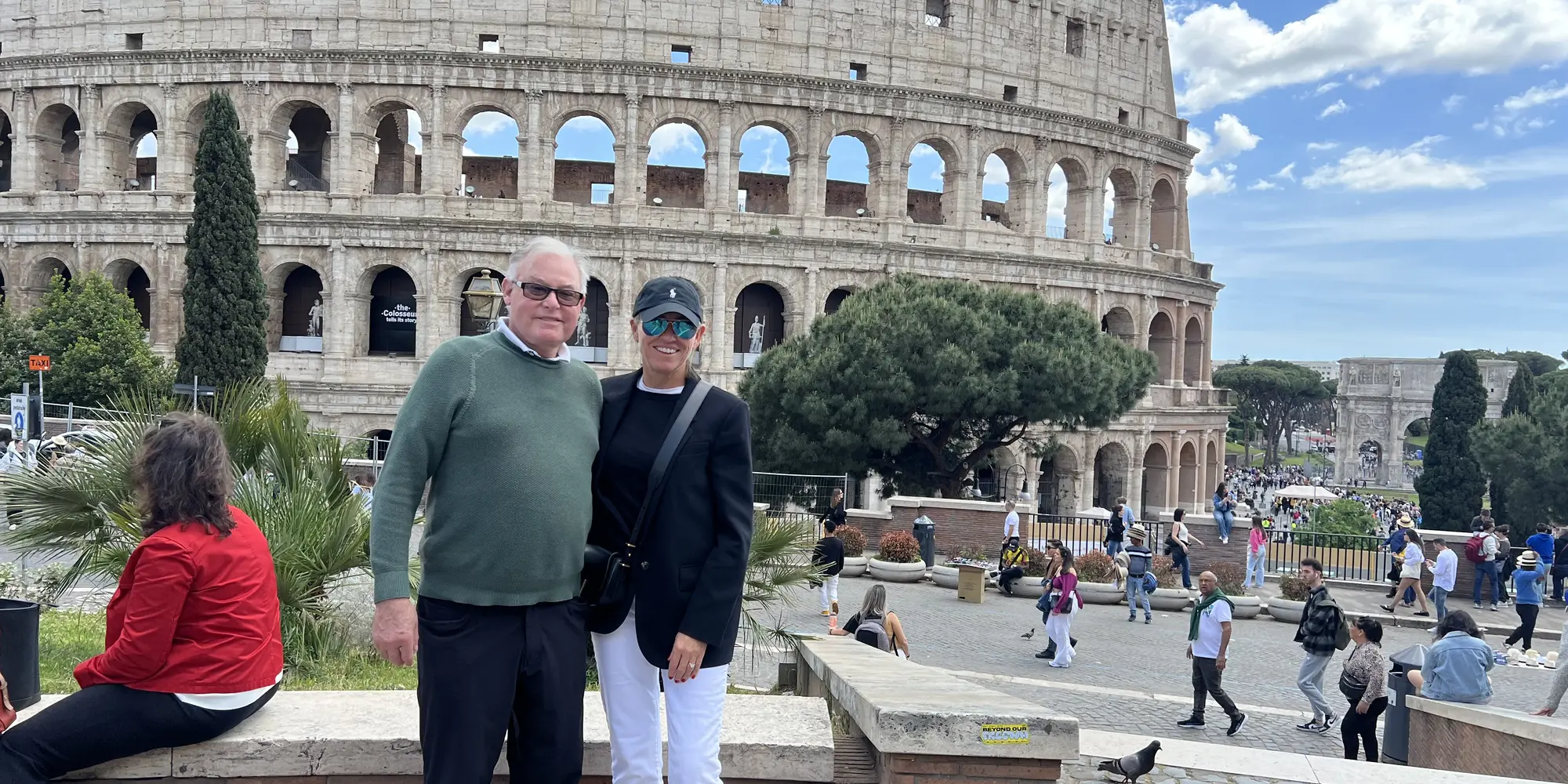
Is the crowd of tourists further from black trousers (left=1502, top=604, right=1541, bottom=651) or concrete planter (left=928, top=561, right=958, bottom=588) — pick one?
black trousers (left=1502, top=604, right=1541, bottom=651)

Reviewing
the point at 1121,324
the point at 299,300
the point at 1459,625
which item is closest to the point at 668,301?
the point at 1459,625

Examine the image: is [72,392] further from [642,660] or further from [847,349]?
[642,660]

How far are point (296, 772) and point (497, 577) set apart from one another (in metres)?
1.30

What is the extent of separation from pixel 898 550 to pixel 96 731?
17524 millimetres

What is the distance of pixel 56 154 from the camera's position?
34.5 m

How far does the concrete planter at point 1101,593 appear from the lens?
19.3m

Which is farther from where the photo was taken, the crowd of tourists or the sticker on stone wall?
the sticker on stone wall

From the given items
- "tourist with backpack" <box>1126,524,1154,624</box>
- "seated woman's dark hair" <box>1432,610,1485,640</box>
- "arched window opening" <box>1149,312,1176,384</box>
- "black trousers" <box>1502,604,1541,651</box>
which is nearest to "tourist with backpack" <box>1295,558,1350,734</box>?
"seated woman's dark hair" <box>1432,610,1485,640</box>

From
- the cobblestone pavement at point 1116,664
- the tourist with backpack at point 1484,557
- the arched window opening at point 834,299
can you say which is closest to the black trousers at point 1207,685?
the cobblestone pavement at point 1116,664

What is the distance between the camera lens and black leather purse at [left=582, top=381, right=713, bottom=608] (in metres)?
3.62

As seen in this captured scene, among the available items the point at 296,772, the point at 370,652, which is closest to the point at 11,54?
the point at 370,652

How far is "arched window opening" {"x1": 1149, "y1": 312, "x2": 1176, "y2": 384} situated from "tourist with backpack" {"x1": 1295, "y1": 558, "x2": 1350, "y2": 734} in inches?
1208

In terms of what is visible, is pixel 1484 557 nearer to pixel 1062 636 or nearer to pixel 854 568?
→ pixel 1062 636

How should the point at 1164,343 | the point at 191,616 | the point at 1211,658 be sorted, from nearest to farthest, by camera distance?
the point at 191,616 < the point at 1211,658 < the point at 1164,343
